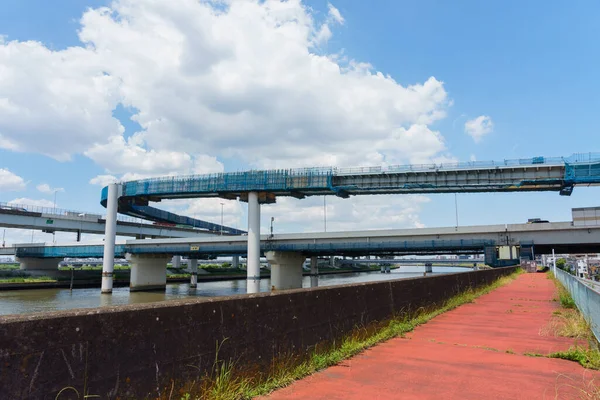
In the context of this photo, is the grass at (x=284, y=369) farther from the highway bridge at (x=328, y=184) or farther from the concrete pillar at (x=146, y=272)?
the concrete pillar at (x=146, y=272)

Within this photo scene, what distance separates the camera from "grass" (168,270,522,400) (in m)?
5.43

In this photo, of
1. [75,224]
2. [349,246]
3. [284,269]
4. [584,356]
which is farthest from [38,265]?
[584,356]

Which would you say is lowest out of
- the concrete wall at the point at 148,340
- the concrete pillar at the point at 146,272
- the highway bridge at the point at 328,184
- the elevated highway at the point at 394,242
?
the concrete pillar at the point at 146,272

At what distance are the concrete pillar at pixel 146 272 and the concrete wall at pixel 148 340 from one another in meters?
76.7

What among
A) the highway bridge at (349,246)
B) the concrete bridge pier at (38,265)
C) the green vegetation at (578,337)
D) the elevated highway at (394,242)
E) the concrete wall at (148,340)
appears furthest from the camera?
the concrete bridge pier at (38,265)

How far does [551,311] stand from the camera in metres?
16.2

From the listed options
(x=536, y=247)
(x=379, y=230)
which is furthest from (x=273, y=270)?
(x=536, y=247)

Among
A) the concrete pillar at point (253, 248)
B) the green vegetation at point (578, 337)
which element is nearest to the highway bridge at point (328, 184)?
the concrete pillar at point (253, 248)

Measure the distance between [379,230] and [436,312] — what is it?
2038 inches

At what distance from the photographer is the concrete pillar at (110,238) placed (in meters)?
69.0

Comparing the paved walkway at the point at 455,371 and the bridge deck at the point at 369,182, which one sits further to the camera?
the bridge deck at the point at 369,182

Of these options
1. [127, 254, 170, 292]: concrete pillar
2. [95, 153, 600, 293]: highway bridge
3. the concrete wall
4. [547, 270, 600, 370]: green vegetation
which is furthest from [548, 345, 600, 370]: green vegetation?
[127, 254, 170, 292]: concrete pillar

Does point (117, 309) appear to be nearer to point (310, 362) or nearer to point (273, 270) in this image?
point (310, 362)

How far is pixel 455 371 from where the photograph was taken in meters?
7.48
